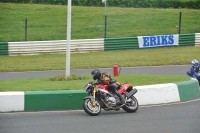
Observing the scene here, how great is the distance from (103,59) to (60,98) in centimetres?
1398

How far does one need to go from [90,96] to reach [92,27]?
23.9 metres

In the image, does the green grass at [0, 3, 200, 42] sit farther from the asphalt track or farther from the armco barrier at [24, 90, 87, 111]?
the asphalt track

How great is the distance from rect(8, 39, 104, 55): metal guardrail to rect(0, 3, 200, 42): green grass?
11.8 ft

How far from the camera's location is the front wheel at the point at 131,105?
1316 centimetres

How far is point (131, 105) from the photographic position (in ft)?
43.5

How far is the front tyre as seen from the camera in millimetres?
12641

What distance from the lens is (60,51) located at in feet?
96.5

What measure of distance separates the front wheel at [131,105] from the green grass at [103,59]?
1166cm

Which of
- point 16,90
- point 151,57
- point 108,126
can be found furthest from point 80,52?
point 108,126

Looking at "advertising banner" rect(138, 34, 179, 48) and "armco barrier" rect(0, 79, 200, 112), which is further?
"advertising banner" rect(138, 34, 179, 48)

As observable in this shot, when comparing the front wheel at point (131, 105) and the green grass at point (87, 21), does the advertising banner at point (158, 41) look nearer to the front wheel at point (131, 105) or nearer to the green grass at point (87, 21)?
the green grass at point (87, 21)

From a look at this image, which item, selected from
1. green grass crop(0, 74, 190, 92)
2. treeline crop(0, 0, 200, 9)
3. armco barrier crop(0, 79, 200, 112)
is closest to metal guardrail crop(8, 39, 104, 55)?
green grass crop(0, 74, 190, 92)

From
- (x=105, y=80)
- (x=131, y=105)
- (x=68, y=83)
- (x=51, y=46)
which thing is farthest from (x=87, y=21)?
(x=131, y=105)

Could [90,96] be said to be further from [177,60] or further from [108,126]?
[177,60]
